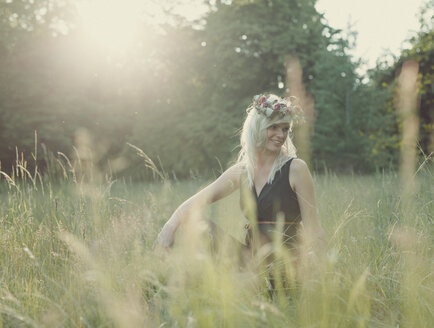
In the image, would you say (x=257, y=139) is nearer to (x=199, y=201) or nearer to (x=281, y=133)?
(x=281, y=133)

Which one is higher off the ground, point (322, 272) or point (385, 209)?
point (322, 272)

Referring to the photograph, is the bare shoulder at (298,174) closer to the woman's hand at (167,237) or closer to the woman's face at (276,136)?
the woman's face at (276,136)

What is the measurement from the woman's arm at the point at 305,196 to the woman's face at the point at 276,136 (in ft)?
0.63

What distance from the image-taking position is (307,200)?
2857 mm

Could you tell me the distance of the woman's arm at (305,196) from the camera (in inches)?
107

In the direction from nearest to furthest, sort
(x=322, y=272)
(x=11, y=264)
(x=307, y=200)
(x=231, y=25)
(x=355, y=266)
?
(x=322, y=272) → (x=355, y=266) → (x=11, y=264) → (x=307, y=200) → (x=231, y=25)

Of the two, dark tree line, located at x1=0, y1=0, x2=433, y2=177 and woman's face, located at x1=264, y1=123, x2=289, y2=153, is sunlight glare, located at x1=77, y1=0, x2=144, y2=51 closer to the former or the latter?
dark tree line, located at x1=0, y1=0, x2=433, y2=177

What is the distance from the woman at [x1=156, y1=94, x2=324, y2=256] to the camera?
9.46 feet

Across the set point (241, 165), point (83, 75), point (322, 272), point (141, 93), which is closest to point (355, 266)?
point (322, 272)

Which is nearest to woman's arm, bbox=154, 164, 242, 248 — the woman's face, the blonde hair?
the blonde hair

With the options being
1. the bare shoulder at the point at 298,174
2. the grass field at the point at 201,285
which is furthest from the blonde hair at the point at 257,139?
the grass field at the point at 201,285

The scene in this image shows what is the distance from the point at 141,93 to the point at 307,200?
1878 cm

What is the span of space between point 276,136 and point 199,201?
0.75 meters

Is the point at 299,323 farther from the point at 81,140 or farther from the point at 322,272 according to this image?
the point at 81,140
